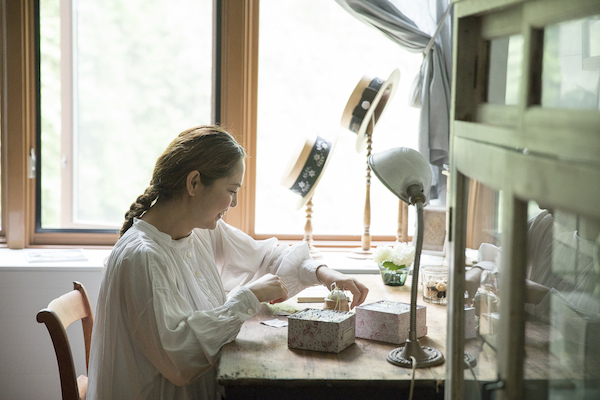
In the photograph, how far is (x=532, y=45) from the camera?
46 centimetres

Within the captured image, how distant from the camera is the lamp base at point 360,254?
2531mm

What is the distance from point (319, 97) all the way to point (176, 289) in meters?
1.60

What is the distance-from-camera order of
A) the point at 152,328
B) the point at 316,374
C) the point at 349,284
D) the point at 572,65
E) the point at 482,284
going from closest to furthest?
the point at 572,65
the point at 482,284
the point at 316,374
the point at 152,328
the point at 349,284

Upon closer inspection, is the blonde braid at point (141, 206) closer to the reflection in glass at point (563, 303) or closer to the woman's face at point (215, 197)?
the woman's face at point (215, 197)

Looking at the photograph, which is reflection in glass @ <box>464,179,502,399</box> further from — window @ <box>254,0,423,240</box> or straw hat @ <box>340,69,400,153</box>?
window @ <box>254,0,423,240</box>

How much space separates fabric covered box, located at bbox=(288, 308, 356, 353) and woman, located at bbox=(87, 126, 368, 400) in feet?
0.47

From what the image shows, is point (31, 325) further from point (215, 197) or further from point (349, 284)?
point (349, 284)

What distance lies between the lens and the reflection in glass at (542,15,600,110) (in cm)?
41

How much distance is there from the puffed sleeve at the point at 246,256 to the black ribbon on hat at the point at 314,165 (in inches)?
14.7

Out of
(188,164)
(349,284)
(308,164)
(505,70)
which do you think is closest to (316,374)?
(349,284)

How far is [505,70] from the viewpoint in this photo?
1.77ft

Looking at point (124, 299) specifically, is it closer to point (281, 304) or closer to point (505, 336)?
point (281, 304)

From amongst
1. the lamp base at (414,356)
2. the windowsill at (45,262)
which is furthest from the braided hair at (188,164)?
the windowsill at (45,262)

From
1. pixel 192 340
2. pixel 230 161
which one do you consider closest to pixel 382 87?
pixel 230 161
